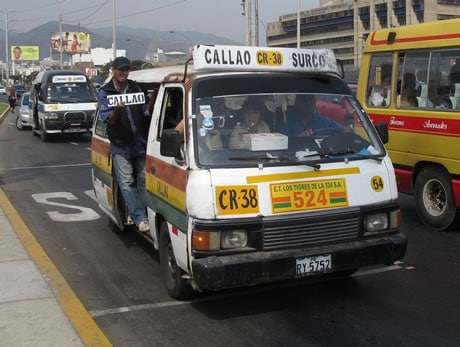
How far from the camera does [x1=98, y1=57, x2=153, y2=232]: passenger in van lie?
6090mm

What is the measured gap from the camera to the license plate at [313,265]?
14.7 feet

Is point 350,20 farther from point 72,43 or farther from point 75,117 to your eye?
point 75,117

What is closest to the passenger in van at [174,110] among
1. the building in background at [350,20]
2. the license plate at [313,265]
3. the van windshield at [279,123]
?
the van windshield at [279,123]

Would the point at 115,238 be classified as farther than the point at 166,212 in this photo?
Yes

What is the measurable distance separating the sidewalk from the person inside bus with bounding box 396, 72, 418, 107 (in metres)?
4.93

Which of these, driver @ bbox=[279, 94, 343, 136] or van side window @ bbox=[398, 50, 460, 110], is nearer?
driver @ bbox=[279, 94, 343, 136]

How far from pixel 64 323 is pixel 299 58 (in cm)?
289

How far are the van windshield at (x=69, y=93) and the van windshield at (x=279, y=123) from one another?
55.3ft

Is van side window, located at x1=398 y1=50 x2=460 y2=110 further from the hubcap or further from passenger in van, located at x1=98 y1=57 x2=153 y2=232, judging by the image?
passenger in van, located at x1=98 y1=57 x2=153 y2=232

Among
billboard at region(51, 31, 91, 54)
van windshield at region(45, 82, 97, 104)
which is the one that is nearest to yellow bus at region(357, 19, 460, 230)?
van windshield at region(45, 82, 97, 104)

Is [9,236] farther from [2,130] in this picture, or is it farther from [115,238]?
[2,130]

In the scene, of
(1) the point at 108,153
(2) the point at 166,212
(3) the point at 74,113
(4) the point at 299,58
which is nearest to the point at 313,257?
(2) the point at 166,212

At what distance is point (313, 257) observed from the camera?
178 inches

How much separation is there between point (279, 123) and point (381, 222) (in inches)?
45.2
